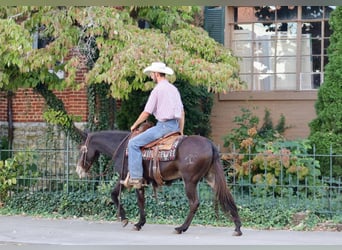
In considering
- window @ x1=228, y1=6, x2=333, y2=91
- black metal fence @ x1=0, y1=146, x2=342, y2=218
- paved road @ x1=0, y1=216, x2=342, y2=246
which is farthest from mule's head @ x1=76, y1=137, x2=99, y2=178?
window @ x1=228, y1=6, x2=333, y2=91

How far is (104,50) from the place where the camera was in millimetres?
10898

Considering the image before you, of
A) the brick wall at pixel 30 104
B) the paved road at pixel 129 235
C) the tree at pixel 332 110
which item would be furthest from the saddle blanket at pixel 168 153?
the brick wall at pixel 30 104

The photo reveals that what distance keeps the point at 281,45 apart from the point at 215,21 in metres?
1.70

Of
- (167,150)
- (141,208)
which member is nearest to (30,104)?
(141,208)

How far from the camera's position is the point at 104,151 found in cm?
1038

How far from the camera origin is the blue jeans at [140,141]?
9695 mm

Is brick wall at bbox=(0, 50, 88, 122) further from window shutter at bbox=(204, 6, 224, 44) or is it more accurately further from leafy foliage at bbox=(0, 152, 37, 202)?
window shutter at bbox=(204, 6, 224, 44)

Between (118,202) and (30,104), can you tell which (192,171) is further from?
(30,104)

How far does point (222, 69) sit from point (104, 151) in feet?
8.06

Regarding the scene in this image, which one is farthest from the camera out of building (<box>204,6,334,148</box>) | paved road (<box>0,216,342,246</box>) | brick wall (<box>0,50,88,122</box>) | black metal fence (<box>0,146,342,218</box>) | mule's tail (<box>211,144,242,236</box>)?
brick wall (<box>0,50,88,122</box>)

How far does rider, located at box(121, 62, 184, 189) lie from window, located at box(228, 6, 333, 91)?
5.48 m

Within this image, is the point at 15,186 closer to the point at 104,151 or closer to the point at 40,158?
the point at 40,158

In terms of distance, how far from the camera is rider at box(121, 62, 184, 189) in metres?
9.58

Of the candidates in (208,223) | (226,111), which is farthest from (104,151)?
(226,111)
